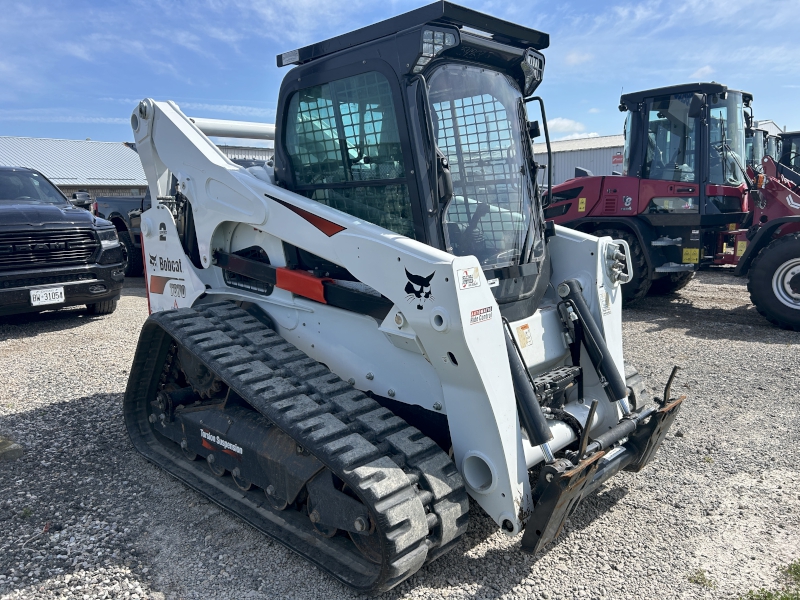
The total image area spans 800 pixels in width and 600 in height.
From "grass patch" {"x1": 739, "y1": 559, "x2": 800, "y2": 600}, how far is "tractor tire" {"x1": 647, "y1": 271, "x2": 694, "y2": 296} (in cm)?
750

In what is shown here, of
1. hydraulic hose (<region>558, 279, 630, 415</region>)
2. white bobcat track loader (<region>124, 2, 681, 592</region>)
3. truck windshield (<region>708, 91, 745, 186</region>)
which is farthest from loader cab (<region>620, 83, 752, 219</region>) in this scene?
hydraulic hose (<region>558, 279, 630, 415</region>)

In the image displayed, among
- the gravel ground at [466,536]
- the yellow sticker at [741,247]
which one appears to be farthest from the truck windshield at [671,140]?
the gravel ground at [466,536]

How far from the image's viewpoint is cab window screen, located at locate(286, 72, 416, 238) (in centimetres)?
346

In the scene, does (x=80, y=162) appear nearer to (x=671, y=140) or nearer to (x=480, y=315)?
(x=671, y=140)

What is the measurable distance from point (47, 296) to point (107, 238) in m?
1.27

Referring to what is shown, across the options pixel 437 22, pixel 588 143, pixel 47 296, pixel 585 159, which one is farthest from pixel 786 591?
pixel 588 143

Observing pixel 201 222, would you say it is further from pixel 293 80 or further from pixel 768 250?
pixel 768 250

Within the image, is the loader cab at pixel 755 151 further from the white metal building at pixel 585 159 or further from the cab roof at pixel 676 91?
the white metal building at pixel 585 159

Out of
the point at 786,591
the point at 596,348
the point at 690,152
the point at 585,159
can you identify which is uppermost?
the point at 585,159

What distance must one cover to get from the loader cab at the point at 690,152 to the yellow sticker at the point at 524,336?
640 cm

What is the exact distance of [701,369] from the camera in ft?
20.7

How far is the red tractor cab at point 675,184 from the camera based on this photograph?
8828 millimetres

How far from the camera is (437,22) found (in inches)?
129

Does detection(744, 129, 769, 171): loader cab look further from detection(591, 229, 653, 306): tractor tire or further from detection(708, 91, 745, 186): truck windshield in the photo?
detection(591, 229, 653, 306): tractor tire
